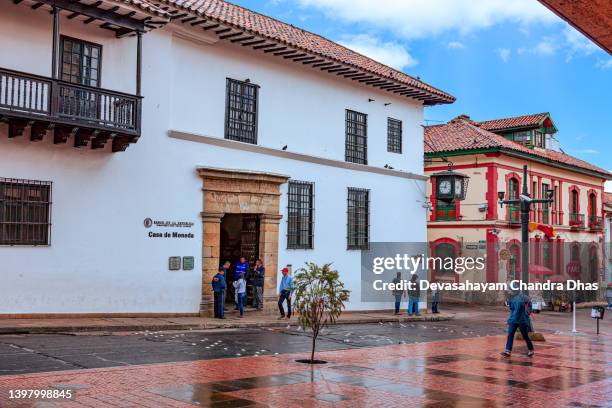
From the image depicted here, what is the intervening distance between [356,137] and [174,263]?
8.51 metres

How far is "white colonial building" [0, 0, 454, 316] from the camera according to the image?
15047 millimetres

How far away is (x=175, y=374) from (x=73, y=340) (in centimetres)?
396

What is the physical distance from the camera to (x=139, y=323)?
51.6 ft

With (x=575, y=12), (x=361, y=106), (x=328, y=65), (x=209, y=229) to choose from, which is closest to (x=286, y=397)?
(x=575, y=12)

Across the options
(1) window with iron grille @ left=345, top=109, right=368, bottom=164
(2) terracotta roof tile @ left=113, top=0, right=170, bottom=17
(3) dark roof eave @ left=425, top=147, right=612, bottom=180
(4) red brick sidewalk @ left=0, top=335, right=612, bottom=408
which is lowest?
(4) red brick sidewalk @ left=0, top=335, right=612, bottom=408

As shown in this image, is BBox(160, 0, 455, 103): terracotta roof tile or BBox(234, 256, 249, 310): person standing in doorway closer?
BBox(160, 0, 455, 103): terracotta roof tile

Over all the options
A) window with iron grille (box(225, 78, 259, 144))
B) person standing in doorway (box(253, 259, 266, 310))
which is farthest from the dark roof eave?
person standing in doorway (box(253, 259, 266, 310))

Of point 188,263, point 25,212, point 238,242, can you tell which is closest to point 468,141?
point 238,242

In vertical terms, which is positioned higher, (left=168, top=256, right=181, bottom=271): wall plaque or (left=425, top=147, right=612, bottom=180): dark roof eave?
(left=425, top=147, right=612, bottom=180): dark roof eave

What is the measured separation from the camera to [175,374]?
972cm

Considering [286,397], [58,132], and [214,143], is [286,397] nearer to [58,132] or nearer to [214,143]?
[58,132]

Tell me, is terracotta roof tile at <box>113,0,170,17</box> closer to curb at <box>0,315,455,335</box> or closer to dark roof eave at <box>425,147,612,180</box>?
curb at <box>0,315,455,335</box>

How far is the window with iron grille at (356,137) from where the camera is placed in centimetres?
2322

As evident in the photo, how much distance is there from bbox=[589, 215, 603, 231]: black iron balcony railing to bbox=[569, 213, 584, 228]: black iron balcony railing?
1.43 m
